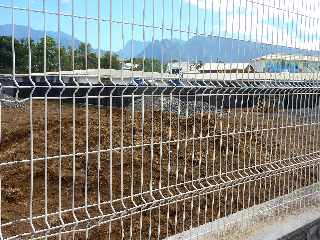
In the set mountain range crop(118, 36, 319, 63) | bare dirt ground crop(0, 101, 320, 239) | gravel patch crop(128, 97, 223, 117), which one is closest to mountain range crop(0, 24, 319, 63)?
mountain range crop(118, 36, 319, 63)

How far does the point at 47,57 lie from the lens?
11.2 feet

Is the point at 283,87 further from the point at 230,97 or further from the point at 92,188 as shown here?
the point at 92,188

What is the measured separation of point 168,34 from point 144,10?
1.17 ft

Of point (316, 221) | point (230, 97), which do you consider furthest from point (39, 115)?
point (316, 221)

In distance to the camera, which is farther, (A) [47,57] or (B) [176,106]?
(B) [176,106]

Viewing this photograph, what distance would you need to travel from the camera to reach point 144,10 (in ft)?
12.9

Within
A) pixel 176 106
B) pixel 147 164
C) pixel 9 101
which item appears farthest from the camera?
pixel 147 164

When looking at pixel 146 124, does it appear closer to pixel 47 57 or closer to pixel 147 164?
pixel 147 164

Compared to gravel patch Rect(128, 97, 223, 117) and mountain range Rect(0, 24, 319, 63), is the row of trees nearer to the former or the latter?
mountain range Rect(0, 24, 319, 63)

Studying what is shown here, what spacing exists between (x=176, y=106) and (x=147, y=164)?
1239 millimetres

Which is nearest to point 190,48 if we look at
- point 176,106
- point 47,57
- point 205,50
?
point 205,50

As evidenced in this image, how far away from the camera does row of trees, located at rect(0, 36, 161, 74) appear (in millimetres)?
→ 3182

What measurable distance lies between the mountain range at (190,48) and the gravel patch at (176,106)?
0.35 metres

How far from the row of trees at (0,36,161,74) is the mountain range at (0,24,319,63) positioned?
0.05 metres
